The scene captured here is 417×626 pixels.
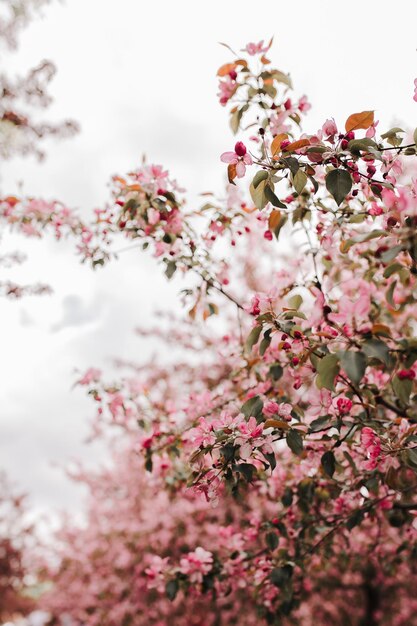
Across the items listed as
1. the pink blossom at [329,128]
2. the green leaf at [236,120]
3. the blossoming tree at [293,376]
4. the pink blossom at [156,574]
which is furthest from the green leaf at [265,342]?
the pink blossom at [156,574]

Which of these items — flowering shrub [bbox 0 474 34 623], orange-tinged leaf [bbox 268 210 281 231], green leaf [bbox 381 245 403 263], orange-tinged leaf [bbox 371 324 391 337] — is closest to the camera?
green leaf [bbox 381 245 403 263]

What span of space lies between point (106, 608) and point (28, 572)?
7.37 m

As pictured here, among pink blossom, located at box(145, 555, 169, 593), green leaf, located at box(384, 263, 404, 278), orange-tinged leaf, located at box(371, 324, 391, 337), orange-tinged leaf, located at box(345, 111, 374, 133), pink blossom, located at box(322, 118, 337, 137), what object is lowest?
pink blossom, located at box(145, 555, 169, 593)

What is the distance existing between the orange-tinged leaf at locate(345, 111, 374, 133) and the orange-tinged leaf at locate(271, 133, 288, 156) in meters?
0.24

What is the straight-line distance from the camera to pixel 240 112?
7.73ft

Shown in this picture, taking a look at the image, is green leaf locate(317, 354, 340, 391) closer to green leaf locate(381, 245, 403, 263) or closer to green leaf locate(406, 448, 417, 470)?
green leaf locate(381, 245, 403, 263)

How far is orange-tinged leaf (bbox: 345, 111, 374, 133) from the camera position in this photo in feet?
5.33

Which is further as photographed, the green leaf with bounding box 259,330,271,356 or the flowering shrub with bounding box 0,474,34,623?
the flowering shrub with bounding box 0,474,34,623

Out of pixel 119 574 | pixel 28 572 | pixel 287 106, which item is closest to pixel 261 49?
pixel 287 106

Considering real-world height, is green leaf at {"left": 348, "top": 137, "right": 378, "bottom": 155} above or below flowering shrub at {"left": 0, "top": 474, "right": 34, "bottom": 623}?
below

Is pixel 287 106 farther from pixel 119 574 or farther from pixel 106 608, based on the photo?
pixel 106 608

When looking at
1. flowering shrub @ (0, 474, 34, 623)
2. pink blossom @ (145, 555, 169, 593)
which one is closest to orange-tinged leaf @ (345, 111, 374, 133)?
pink blossom @ (145, 555, 169, 593)

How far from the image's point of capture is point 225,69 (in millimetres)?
2254

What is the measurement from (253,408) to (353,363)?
0.67 m
